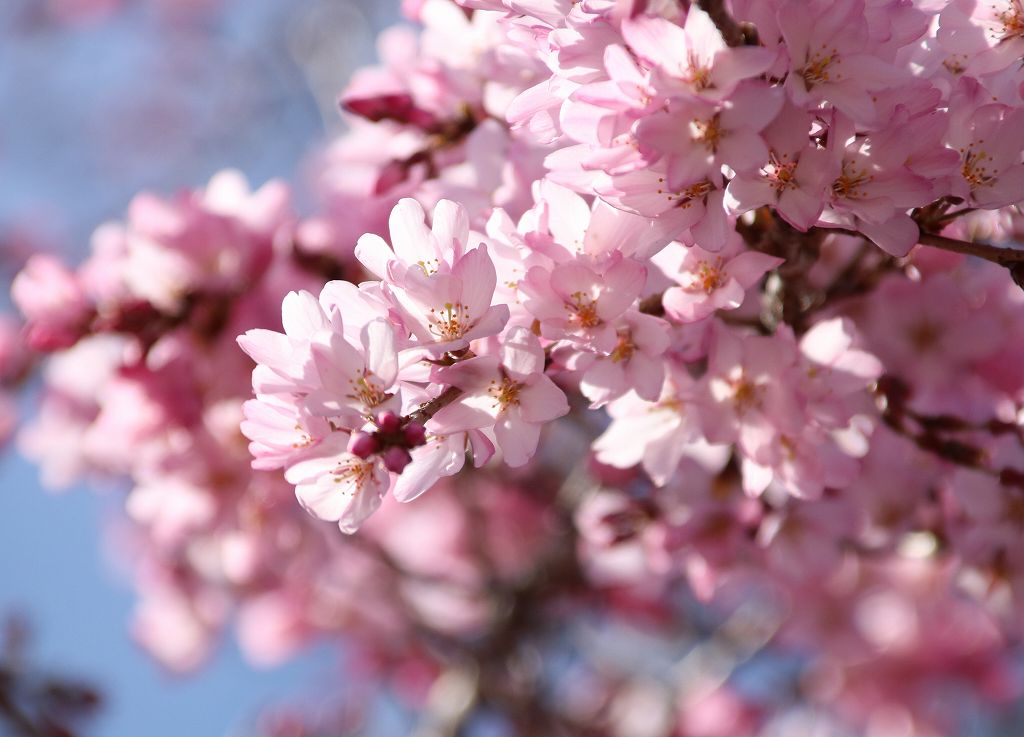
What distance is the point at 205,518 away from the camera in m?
1.50

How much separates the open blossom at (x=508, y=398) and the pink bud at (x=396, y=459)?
0.21ft

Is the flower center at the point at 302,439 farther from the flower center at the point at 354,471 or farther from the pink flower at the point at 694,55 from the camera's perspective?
the pink flower at the point at 694,55

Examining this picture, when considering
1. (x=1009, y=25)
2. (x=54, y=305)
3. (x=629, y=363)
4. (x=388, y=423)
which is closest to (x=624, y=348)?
(x=629, y=363)

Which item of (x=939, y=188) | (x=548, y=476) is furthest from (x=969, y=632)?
(x=939, y=188)

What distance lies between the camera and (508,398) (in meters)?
0.79

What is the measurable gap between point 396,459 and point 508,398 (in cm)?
12

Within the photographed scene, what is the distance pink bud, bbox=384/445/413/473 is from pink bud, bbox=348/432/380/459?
12 mm

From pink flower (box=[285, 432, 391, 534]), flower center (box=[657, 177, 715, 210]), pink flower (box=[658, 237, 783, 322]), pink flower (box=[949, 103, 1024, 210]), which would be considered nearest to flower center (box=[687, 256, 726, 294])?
pink flower (box=[658, 237, 783, 322])

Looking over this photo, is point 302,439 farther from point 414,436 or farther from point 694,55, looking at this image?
point 694,55

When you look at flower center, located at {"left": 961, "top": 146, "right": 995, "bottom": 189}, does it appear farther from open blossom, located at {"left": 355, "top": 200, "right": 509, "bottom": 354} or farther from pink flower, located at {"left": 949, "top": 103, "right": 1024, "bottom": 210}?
open blossom, located at {"left": 355, "top": 200, "right": 509, "bottom": 354}

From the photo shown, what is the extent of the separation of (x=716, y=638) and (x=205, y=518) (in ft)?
4.11

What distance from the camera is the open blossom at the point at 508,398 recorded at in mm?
769

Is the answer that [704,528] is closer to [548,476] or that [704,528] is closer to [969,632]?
[548,476]

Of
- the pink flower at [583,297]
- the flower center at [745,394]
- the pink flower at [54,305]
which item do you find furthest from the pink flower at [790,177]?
the pink flower at [54,305]
